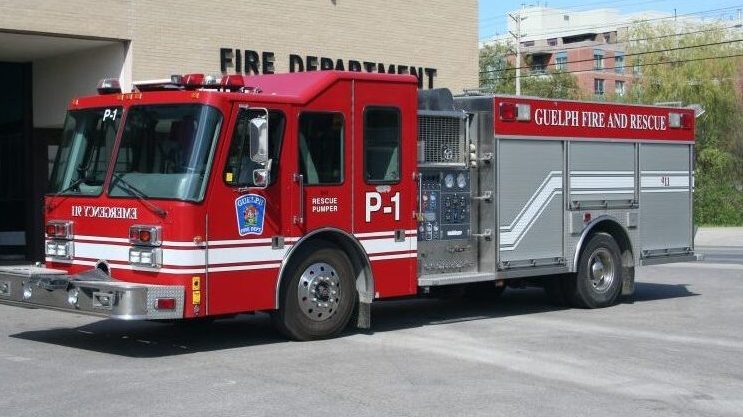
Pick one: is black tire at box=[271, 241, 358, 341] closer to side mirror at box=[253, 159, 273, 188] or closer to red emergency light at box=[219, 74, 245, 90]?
side mirror at box=[253, 159, 273, 188]

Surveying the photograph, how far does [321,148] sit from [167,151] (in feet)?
5.34

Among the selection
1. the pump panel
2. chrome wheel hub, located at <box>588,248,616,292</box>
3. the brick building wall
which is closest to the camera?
the pump panel

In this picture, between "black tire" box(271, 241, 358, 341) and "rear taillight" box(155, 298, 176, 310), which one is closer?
"rear taillight" box(155, 298, 176, 310)

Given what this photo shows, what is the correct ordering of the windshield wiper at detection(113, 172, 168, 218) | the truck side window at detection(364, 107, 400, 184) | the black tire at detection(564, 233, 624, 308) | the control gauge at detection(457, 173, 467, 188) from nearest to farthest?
1. the windshield wiper at detection(113, 172, 168, 218)
2. the truck side window at detection(364, 107, 400, 184)
3. the control gauge at detection(457, 173, 467, 188)
4. the black tire at detection(564, 233, 624, 308)

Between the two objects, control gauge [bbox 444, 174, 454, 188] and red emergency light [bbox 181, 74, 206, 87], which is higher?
red emergency light [bbox 181, 74, 206, 87]

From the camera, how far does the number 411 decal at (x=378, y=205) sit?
37.6 feet

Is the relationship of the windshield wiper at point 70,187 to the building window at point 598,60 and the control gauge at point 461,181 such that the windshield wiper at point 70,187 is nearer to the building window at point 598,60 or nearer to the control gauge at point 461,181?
the control gauge at point 461,181

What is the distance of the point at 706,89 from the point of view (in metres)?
48.7

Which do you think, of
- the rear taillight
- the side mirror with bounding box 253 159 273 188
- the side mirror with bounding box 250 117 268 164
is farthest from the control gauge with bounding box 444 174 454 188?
Result: the rear taillight

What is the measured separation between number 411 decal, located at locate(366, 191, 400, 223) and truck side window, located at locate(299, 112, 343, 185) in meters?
0.46

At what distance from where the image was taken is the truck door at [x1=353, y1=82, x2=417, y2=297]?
1141 centimetres

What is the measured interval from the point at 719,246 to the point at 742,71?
70.7ft

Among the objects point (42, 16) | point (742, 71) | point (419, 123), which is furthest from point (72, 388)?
point (742, 71)

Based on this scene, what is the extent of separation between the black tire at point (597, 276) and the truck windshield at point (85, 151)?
21.0ft
